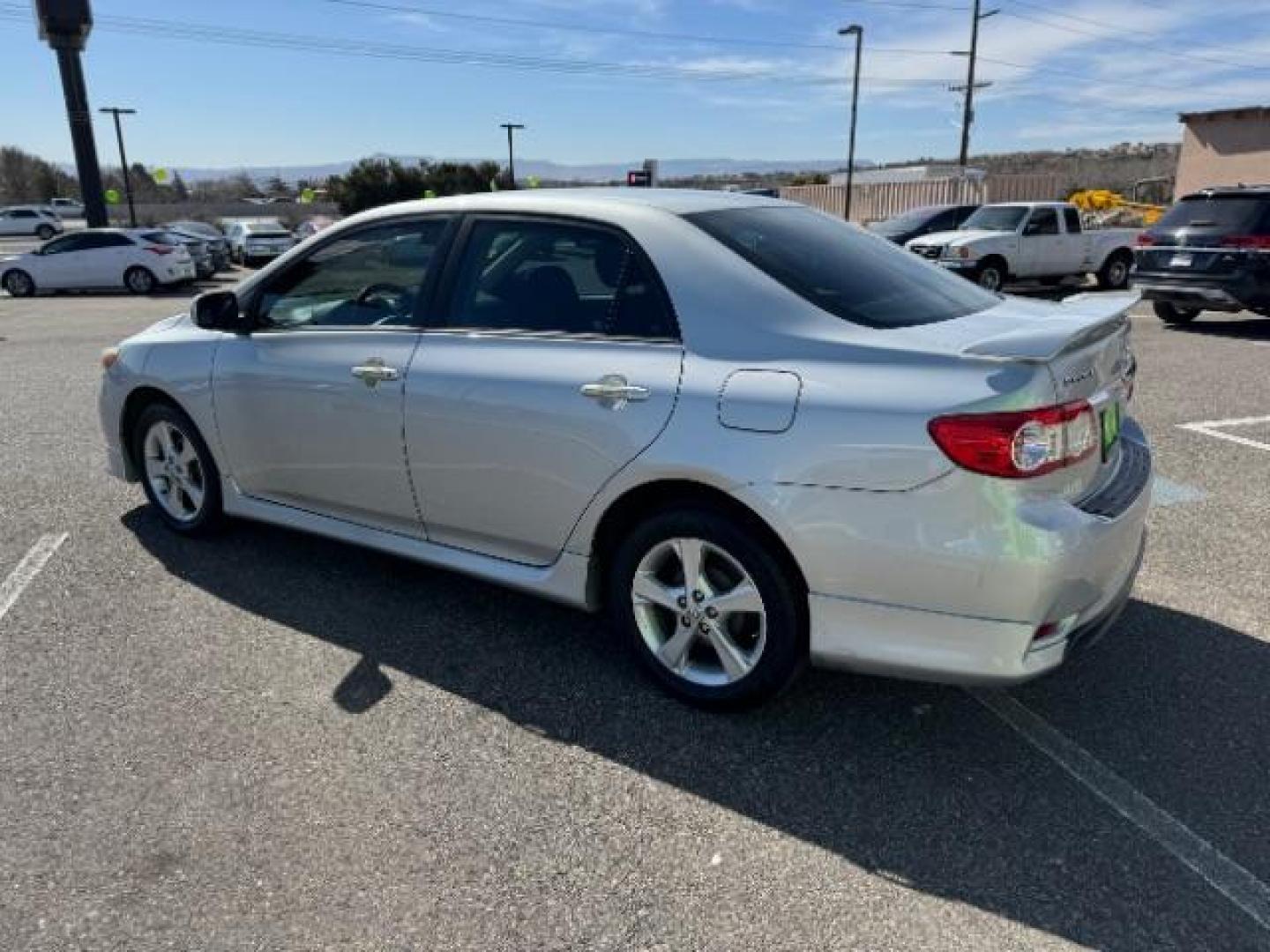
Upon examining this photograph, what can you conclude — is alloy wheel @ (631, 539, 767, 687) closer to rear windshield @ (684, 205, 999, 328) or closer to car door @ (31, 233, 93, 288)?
rear windshield @ (684, 205, 999, 328)

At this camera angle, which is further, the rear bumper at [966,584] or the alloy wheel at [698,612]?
the alloy wheel at [698,612]

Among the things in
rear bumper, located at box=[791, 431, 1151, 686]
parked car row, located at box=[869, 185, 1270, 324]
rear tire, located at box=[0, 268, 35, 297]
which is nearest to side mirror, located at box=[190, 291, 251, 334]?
rear bumper, located at box=[791, 431, 1151, 686]

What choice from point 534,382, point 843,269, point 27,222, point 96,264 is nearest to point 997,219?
point 843,269

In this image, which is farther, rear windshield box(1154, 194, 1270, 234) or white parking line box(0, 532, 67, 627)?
rear windshield box(1154, 194, 1270, 234)

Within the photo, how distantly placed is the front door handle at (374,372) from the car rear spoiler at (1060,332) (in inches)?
81.9

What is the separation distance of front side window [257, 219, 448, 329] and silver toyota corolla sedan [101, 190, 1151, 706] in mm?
14

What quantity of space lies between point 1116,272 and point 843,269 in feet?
59.0

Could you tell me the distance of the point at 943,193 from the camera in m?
34.6

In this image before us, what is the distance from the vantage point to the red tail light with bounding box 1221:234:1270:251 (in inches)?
434

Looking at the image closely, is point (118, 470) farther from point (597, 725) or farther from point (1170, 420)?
point (1170, 420)

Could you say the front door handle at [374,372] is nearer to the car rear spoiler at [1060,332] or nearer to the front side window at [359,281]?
the front side window at [359,281]

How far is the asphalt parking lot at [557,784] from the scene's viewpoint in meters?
2.34

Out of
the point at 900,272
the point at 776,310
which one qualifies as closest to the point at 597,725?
the point at 776,310

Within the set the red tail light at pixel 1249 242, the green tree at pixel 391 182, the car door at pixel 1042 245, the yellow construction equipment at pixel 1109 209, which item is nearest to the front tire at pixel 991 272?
the car door at pixel 1042 245
